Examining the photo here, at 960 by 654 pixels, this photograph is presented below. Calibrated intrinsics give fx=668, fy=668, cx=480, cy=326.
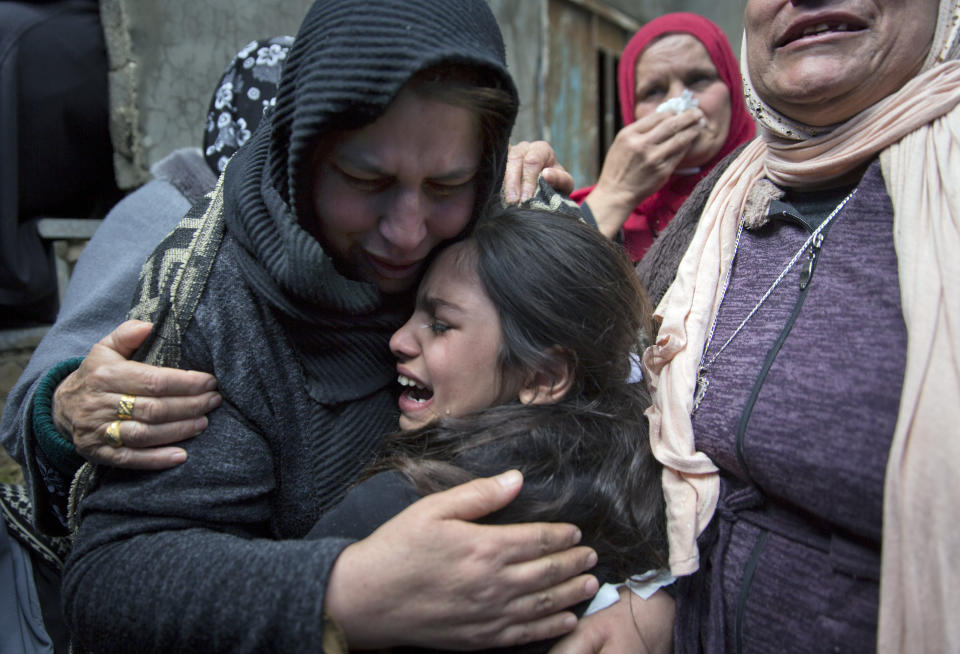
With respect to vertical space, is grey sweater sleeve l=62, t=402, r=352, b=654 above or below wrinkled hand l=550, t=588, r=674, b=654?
above

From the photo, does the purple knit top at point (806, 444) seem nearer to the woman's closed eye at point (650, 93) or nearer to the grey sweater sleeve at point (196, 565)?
the grey sweater sleeve at point (196, 565)

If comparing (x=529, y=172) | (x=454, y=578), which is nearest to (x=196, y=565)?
(x=454, y=578)

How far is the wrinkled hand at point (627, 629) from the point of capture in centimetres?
137

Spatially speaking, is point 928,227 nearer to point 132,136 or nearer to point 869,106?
point 869,106

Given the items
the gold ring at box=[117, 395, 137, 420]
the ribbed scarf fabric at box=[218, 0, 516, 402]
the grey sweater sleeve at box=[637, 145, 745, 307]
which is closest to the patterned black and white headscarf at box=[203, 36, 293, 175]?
the ribbed scarf fabric at box=[218, 0, 516, 402]

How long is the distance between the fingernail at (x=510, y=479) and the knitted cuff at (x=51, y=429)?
1036 millimetres

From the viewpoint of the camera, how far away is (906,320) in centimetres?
120

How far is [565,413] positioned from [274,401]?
666 millimetres

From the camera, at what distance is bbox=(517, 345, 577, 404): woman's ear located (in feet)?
5.43

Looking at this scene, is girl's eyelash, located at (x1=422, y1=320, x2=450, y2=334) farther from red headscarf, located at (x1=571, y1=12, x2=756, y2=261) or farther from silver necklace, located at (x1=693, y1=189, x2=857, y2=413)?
red headscarf, located at (x1=571, y1=12, x2=756, y2=261)

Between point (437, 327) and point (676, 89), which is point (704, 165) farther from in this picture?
point (437, 327)

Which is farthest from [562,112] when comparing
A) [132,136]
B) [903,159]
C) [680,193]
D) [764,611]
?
[764,611]

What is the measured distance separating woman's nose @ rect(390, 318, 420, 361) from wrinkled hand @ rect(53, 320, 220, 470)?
425mm

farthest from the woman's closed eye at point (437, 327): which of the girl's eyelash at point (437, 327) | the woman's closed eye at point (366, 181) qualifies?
the woman's closed eye at point (366, 181)
